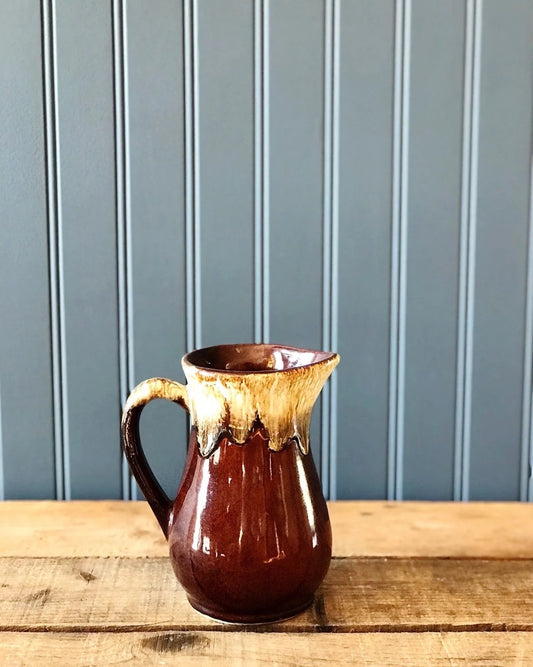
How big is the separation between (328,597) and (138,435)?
22 centimetres

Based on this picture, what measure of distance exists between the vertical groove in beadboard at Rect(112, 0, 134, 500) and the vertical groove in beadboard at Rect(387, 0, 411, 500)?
1.02 ft

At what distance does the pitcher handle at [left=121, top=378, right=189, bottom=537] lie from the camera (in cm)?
63

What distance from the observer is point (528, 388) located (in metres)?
0.91

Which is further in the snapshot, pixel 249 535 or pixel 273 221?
pixel 273 221

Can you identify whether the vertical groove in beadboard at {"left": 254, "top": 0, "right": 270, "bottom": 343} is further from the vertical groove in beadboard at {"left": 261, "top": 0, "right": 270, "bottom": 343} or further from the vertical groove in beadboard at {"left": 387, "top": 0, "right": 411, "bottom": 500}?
the vertical groove in beadboard at {"left": 387, "top": 0, "right": 411, "bottom": 500}

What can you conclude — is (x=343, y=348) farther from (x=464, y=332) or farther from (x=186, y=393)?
(x=186, y=393)

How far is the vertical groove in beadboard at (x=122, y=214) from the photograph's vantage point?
85 cm

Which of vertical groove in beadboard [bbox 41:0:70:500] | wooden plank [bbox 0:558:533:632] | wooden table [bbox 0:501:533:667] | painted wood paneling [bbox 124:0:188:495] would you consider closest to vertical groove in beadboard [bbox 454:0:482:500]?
wooden table [bbox 0:501:533:667]

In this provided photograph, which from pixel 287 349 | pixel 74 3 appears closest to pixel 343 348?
pixel 287 349

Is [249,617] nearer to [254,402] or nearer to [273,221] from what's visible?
[254,402]

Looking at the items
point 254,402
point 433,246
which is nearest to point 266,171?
point 433,246

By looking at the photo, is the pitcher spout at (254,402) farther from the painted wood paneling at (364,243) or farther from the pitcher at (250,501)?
the painted wood paneling at (364,243)

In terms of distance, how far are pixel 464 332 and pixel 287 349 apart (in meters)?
0.32

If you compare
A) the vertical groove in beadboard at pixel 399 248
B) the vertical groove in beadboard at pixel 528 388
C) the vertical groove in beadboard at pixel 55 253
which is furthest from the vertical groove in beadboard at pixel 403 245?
the vertical groove in beadboard at pixel 55 253
